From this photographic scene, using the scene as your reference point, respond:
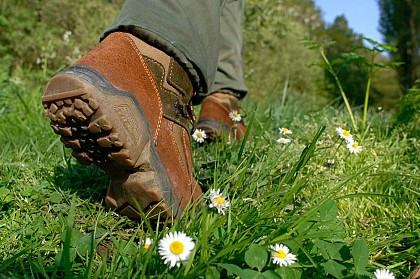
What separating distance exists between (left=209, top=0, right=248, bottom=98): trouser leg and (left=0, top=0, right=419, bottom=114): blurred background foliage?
3.62 ft

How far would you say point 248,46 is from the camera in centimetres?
710

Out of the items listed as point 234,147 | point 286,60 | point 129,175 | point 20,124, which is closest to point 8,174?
point 129,175

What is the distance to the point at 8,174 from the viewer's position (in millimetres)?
1763

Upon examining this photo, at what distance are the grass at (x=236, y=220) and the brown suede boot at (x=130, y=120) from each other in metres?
0.09

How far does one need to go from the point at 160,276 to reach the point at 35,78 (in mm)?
4411

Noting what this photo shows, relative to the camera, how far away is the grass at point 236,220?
1141 millimetres

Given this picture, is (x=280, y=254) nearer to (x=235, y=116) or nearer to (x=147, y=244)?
(x=147, y=244)

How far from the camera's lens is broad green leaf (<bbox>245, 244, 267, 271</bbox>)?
1.10m

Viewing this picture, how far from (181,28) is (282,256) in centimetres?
74

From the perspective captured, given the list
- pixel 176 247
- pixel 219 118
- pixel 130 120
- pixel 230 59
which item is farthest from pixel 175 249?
pixel 230 59

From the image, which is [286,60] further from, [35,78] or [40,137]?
[40,137]

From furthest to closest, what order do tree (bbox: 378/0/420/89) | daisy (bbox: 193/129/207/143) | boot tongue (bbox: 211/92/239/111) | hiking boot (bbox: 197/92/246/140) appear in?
tree (bbox: 378/0/420/89)
boot tongue (bbox: 211/92/239/111)
hiking boot (bbox: 197/92/246/140)
daisy (bbox: 193/129/207/143)

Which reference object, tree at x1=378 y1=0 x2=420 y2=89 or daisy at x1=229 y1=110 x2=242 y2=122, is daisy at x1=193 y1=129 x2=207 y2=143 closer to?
daisy at x1=229 y1=110 x2=242 y2=122

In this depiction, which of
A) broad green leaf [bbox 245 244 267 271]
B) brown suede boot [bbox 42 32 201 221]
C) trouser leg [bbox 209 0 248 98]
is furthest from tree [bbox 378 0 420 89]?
broad green leaf [bbox 245 244 267 271]
